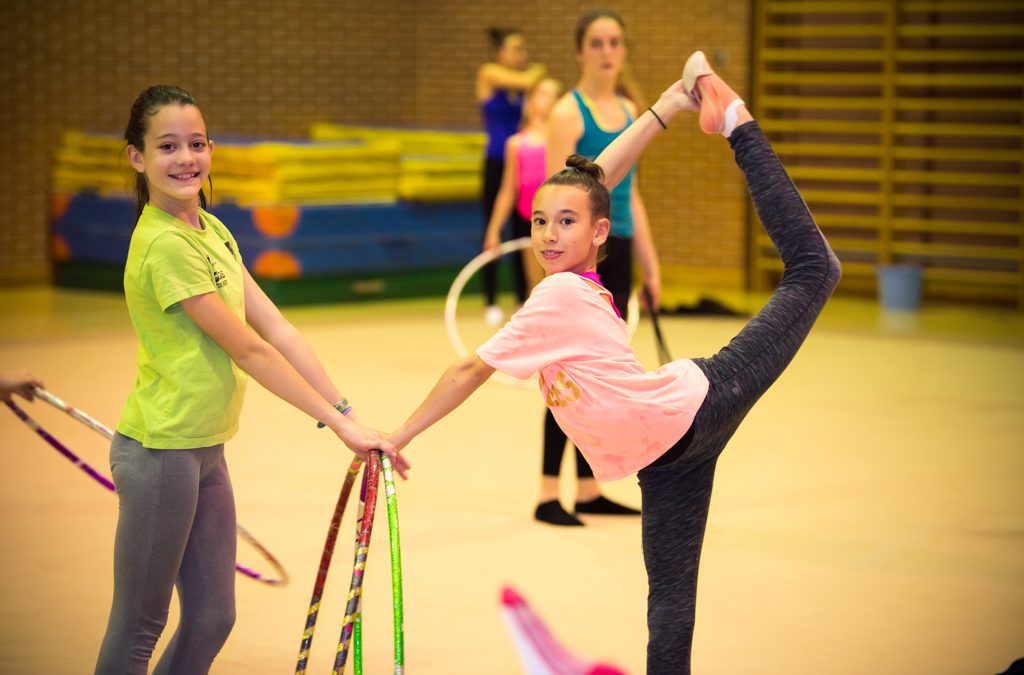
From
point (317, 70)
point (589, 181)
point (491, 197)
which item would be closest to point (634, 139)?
point (589, 181)

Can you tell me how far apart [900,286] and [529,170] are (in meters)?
3.68

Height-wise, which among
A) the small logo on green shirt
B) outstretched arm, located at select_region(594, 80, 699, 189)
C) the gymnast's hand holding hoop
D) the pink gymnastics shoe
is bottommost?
the gymnast's hand holding hoop

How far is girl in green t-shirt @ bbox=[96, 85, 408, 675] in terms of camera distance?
2.79 metres

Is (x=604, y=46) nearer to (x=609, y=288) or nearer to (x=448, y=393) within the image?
(x=609, y=288)

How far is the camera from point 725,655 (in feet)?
12.9

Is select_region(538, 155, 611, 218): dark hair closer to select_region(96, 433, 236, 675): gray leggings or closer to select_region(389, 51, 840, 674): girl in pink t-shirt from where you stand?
select_region(389, 51, 840, 674): girl in pink t-shirt

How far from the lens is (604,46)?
5.29m

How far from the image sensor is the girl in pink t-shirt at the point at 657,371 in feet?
9.60

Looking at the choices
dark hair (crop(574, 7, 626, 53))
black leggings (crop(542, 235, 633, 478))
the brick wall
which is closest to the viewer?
black leggings (crop(542, 235, 633, 478))

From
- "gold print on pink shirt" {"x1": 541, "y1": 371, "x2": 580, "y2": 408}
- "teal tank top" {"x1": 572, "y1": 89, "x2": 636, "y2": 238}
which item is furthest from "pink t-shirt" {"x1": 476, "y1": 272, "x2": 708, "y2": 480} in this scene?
"teal tank top" {"x1": 572, "y1": 89, "x2": 636, "y2": 238}

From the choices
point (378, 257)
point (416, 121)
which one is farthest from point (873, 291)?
point (416, 121)

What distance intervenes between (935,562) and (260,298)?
9.02 ft

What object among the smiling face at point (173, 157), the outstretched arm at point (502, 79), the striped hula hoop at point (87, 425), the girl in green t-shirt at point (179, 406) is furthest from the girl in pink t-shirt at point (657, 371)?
the outstretched arm at point (502, 79)

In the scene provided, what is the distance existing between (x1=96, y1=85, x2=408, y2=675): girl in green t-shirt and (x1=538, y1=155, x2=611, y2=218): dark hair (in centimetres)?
69
